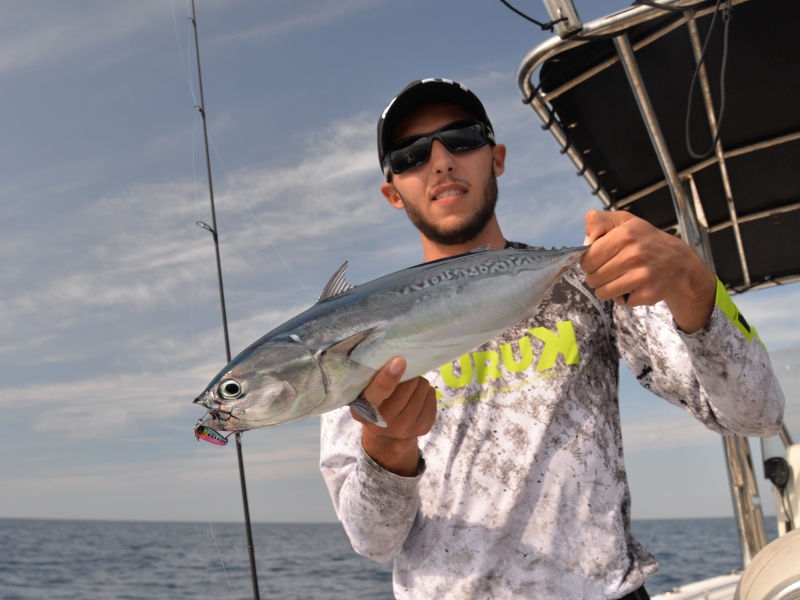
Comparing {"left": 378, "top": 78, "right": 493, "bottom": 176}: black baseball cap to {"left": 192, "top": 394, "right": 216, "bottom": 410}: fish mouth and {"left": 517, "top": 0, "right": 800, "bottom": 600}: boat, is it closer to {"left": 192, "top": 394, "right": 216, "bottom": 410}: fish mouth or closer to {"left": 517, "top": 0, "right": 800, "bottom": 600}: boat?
{"left": 517, "top": 0, "right": 800, "bottom": 600}: boat

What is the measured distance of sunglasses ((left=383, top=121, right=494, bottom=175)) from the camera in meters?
2.64

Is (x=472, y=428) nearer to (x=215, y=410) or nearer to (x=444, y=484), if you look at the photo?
(x=444, y=484)

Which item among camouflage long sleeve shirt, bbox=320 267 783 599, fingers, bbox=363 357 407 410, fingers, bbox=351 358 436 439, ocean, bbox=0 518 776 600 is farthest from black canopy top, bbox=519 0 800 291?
ocean, bbox=0 518 776 600

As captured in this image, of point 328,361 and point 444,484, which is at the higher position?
point 328,361

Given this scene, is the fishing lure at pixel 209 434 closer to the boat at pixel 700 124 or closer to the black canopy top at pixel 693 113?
the boat at pixel 700 124

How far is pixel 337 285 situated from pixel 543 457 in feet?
3.05

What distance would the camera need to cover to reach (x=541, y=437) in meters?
2.26

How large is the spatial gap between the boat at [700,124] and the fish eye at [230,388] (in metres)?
2.30

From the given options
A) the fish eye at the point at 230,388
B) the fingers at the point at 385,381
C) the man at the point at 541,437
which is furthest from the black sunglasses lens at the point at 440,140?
the fish eye at the point at 230,388

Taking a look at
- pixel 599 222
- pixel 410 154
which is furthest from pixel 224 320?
pixel 599 222

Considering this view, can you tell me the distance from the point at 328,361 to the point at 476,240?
46.2 inches

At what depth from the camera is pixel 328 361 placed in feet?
5.54

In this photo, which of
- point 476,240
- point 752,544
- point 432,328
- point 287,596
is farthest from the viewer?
point 287,596

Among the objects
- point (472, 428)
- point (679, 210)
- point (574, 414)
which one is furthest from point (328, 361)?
point (679, 210)
